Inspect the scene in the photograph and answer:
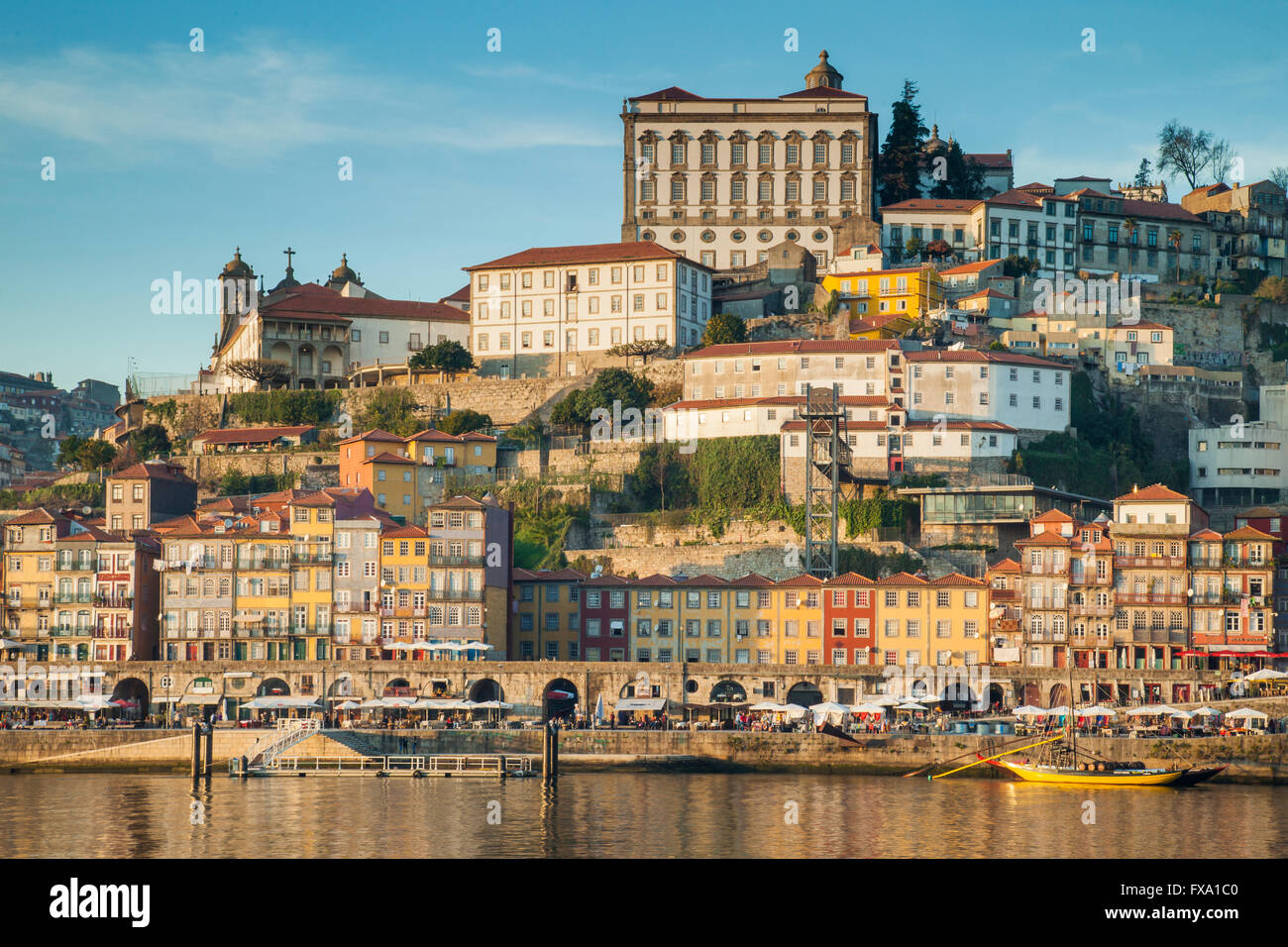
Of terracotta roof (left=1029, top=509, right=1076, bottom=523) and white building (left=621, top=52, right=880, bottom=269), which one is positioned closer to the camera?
terracotta roof (left=1029, top=509, right=1076, bottom=523)

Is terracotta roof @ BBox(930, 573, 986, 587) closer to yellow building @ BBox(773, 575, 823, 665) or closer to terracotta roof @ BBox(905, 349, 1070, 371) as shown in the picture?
yellow building @ BBox(773, 575, 823, 665)

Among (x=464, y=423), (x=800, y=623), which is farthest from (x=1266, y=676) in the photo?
(x=464, y=423)

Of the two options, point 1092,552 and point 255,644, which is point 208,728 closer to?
point 255,644

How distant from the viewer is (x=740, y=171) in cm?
11538

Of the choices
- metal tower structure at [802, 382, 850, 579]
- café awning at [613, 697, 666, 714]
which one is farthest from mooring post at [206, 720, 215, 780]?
metal tower structure at [802, 382, 850, 579]

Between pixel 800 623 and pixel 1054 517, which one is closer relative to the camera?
pixel 800 623

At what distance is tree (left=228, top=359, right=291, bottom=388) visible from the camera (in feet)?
347

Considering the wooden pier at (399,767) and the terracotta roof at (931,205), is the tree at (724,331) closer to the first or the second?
the terracotta roof at (931,205)

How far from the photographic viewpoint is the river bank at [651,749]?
62.1 m

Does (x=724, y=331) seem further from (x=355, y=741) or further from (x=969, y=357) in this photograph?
(x=355, y=741)

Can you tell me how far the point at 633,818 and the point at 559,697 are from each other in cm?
2291

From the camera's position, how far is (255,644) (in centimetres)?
7556

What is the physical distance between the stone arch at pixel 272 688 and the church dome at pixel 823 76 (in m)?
67.2

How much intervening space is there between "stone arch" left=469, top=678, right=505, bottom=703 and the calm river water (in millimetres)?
9857
